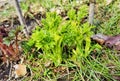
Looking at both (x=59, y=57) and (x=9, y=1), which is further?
(x=9, y=1)

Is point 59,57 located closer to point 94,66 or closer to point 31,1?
point 94,66

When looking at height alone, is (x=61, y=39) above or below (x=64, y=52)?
above

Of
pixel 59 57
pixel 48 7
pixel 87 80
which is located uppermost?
pixel 48 7

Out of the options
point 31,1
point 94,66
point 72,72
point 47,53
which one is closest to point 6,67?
point 47,53

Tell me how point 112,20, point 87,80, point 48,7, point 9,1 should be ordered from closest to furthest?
point 87,80 → point 112,20 → point 48,7 → point 9,1

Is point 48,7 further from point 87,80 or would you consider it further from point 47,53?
point 87,80

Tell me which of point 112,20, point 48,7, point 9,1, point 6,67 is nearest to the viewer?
point 6,67

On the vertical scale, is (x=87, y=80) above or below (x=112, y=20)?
below

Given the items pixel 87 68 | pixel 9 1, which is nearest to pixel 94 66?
pixel 87 68

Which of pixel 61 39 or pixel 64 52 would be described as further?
pixel 64 52
